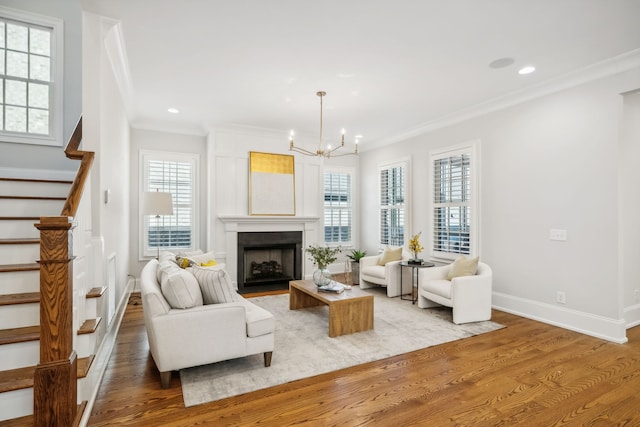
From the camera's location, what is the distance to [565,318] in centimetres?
382

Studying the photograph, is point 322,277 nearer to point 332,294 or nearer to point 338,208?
point 332,294

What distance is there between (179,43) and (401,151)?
14.4 feet

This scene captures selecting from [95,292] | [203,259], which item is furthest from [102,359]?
[203,259]

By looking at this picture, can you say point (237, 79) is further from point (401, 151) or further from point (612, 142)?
point (612, 142)

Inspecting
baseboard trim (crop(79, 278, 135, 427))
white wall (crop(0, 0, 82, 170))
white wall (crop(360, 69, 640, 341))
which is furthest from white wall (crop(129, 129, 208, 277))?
white wall (crop(360, 69, 640, 341))

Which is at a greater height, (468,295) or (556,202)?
(556,202)

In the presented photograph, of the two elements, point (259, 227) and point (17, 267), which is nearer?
point (17, 267)

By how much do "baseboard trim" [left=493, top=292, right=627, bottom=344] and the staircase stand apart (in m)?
4.69

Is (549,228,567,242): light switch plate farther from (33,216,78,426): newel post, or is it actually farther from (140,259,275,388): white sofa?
(33,216,78,426): newel post

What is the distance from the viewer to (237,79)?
3939mm

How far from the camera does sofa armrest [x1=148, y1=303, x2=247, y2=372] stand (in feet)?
8.01

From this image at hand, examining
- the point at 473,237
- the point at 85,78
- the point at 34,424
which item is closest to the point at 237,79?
the point at 85,78

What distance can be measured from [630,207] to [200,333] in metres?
4.71

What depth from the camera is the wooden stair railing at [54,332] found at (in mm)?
1715
